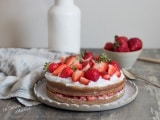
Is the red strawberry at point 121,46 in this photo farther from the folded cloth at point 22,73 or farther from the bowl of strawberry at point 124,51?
the folded cloth at point 22,73

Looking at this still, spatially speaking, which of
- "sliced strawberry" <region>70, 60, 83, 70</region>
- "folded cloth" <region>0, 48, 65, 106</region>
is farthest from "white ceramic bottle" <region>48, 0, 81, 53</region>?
"sliced strawberry" <region>70, 60, 83, 70</region>

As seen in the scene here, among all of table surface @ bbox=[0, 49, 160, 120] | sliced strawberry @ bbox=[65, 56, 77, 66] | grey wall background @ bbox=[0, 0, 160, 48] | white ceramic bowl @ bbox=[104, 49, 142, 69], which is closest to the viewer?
table surface @ bbox=[0, 49, 160, 120]

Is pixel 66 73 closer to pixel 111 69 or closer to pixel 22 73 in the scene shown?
pixel 111 69

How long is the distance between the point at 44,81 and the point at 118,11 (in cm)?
57

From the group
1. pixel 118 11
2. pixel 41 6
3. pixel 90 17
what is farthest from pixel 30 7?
pixel 118 11

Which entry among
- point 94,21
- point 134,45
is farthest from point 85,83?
point 94,21

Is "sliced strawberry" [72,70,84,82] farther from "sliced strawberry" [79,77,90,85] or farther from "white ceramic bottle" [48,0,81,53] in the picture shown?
"white ceramic bottle" [48,0,81,53]

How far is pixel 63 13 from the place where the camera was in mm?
1278

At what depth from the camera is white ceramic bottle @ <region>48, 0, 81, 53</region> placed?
1283 mm

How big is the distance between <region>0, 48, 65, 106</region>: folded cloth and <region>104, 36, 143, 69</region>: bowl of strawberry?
0.18 metres

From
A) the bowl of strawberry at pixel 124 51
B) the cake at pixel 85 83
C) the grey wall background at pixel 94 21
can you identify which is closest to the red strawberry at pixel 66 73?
the cake at pixel 85 83

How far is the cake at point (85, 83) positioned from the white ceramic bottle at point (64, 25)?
1.08ft

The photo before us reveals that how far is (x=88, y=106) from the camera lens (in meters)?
0.90

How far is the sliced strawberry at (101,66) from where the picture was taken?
96 centimetres
